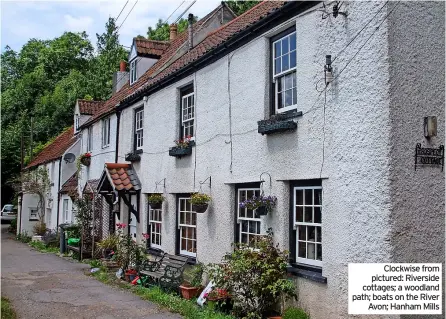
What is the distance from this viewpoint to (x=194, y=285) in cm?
1105

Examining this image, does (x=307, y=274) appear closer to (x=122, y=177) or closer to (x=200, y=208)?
(x=200, y=208)

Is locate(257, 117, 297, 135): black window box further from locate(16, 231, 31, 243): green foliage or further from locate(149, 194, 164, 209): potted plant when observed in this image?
locate(16, 231, 31, 243): green foliage

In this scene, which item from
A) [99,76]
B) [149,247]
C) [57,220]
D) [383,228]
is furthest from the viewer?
[99,76]

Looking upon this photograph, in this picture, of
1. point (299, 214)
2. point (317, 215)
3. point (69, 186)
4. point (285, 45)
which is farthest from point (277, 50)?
point (69, 186)

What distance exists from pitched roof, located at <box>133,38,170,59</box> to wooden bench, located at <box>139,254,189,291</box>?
9.61m

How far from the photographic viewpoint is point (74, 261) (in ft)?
59.7

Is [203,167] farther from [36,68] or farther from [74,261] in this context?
[36,68]

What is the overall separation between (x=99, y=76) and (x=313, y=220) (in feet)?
109

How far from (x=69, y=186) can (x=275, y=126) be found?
61.0ft

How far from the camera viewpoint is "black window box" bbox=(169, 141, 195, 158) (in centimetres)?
1218

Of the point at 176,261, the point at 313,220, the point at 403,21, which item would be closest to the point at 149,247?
the point at 176,261

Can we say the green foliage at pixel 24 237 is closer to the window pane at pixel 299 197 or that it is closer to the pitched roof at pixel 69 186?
the pitched roof at pixel 69 186

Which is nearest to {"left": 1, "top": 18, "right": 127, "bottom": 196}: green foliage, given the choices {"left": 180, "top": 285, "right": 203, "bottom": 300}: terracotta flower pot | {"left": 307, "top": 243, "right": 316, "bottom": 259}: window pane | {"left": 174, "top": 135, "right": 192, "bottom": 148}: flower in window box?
{"left": 174, "top": 135, "right": 192, "bottom": 148}: flower in window box

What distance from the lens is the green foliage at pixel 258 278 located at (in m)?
8.15
